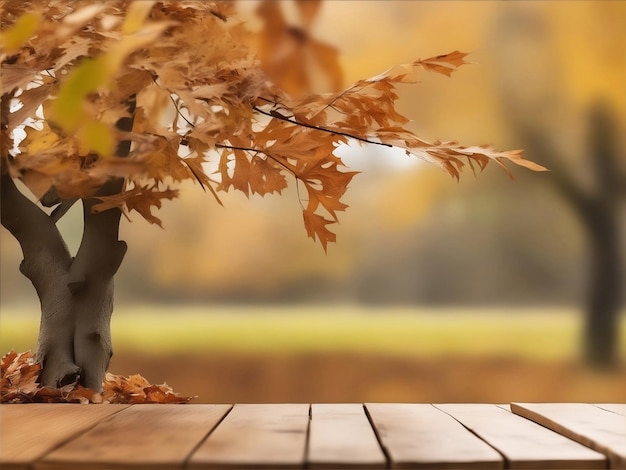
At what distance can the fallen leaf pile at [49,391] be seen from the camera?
3.53 feet

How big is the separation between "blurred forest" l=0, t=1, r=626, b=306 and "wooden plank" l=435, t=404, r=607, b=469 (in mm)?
1261

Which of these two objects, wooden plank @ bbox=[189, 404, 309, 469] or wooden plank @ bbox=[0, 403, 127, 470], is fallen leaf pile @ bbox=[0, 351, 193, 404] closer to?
wooden plank @ bbox=[0, 403, 127, 470]

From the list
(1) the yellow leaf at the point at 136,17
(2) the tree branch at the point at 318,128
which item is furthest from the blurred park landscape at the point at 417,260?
(1) the yellow leaf at the point at 136,17

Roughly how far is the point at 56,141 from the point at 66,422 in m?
0.43

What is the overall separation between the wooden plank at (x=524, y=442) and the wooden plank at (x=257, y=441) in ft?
0.68

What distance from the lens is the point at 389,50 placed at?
2.24m

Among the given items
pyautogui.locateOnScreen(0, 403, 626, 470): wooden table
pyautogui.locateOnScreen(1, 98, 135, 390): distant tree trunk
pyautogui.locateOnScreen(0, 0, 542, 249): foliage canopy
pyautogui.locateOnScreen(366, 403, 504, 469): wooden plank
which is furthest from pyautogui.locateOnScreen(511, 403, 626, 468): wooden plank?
pyautogui.locateOnScreen(1, 98, 135, 390): distant tree trunk

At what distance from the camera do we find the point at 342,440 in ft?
2.36

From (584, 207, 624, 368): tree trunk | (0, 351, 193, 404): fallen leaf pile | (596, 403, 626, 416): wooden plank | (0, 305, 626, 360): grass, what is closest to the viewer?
(596, 403, 626, 416): wooden plank

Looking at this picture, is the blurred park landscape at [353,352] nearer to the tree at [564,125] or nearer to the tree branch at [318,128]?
the tree at [564,125]

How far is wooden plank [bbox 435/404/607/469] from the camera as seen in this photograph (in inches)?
25.3

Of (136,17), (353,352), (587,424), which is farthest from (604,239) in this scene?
(136,17)

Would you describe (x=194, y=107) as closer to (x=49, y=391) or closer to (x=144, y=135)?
(x=144, y=135)

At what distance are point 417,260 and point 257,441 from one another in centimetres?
158
